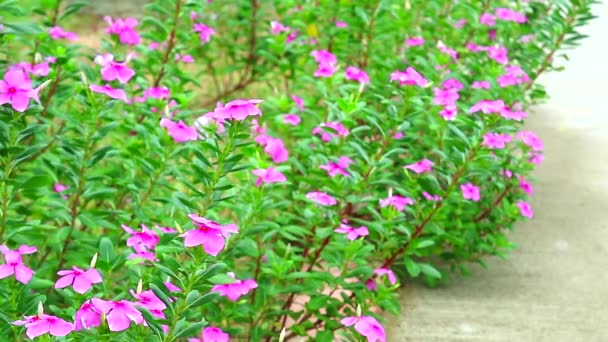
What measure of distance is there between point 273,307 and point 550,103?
3086 millimetres

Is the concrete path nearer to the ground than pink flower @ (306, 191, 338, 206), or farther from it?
nearer to the ground

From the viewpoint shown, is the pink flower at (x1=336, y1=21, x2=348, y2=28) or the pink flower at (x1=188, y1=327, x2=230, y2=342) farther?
the pink flower at (x1=336, y1=21, x2=348, y2=28)

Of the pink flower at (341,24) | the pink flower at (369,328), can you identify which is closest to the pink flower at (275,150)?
the pink flower at (369,328)

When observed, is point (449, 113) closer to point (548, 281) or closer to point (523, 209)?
point (523, 209)

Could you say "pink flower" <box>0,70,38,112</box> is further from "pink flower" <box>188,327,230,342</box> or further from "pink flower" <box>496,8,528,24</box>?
"pink flower" <box>496,8,528,24</box>

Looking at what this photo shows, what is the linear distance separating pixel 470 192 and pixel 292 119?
74 cm

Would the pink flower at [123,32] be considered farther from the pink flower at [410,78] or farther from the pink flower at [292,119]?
the pink flower at [410,78]

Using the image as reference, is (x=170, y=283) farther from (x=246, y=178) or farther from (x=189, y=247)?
(x=246, y=178)

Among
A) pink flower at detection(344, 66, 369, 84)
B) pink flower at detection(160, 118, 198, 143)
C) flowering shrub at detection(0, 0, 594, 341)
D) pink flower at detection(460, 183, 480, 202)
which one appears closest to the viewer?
flowering shrub at detection(0, 0, 594, 341)

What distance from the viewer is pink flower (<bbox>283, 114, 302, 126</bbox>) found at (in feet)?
11.3

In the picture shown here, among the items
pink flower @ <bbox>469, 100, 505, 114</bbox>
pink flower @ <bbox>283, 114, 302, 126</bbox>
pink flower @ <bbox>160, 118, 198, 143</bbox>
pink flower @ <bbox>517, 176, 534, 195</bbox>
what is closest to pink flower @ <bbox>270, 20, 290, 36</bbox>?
pink flower @ <bbox>283, 114, 302, 126</bbox>

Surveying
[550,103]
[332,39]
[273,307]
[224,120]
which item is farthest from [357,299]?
[550,103]

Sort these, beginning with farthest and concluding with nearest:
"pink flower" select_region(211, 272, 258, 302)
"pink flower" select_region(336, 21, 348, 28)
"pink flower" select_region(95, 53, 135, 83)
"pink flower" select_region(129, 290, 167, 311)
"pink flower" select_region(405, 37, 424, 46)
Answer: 1. "pink flower" select_region(336, 21, 348, 28)
2. "pink flower" select_region(405, 37, 424, 46)
3. "pink flower" select_region(95, 53, 135, 83)
4. "pink flower" select_region(211, 272, 258, 302)
5. "pink flower" select_region(129, 290, 167, 311)

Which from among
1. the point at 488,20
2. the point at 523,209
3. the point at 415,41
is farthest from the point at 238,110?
the point at 488,20
